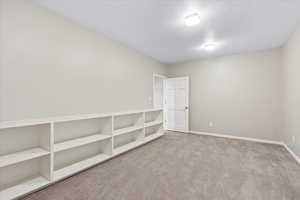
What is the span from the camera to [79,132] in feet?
8.01

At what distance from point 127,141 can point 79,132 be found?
1336 millimetres

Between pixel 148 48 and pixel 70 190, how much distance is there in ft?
11.3

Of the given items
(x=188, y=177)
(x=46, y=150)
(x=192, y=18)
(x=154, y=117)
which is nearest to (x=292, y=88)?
(x=192, y=18)

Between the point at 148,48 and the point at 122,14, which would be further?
the point at 148,48

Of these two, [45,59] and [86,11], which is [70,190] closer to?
[45,59]

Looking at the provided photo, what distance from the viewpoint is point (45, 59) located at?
199 cm

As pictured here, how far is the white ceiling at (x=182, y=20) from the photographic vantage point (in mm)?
1951

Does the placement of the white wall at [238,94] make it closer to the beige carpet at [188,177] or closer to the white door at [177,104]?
the white door at [177,104]

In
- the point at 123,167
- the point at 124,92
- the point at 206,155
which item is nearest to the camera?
the point at 123,167

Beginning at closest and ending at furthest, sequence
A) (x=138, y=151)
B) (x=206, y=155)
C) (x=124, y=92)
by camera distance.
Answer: (x=206, y=155)
(x=138, y=151)
(x=124, y=92)

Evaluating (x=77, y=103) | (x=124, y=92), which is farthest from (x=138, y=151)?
(x=77, y=103)

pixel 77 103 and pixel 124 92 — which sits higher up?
pixel 124 92

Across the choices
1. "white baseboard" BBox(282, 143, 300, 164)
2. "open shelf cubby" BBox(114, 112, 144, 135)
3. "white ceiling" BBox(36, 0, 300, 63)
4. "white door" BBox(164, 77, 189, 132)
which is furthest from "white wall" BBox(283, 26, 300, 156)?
"open shelf cubby" BBox(114, 112, 144, 135)

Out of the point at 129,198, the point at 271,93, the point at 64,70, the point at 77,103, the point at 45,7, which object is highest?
the point at 45,7
